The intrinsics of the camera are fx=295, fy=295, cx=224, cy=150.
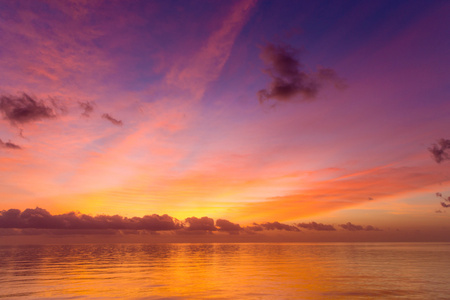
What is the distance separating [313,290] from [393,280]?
1626cm

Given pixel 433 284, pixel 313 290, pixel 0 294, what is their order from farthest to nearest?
pixel 433 284, pixel 313 290, pixel 0 294

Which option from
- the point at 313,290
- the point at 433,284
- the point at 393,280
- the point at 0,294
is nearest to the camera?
the point at 0,294

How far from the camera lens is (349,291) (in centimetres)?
3528

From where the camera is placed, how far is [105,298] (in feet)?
102

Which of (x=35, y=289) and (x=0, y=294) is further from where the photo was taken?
(x=35, y=289)

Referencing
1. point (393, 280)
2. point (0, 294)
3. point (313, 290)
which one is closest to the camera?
point (0, 294)

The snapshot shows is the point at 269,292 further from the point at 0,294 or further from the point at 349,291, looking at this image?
the point at 0,294

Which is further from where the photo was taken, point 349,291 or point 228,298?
point 349,291

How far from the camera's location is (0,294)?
3366 cm

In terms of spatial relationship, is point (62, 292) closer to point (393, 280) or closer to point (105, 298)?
point (105, 298)

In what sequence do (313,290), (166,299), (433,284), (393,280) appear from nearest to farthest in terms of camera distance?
(166,299)
(313,290)
(433,284)
(393,280)

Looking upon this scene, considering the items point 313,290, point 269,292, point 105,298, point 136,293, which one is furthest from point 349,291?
point 105,298

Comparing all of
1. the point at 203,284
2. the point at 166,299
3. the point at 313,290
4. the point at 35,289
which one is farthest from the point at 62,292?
the point at 313,290

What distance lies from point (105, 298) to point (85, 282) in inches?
514
